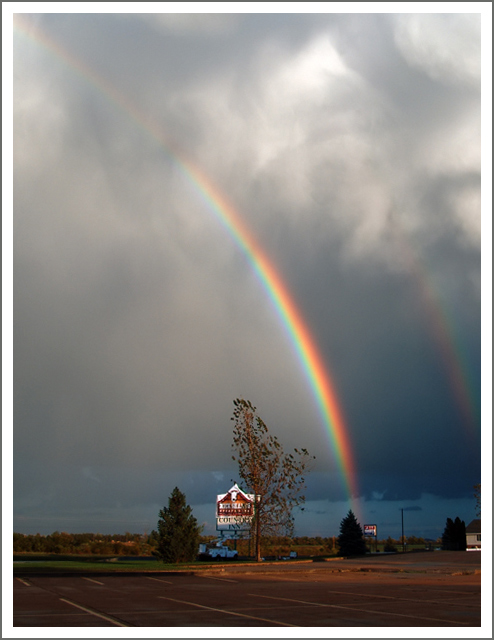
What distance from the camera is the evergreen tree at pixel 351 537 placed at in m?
84.3

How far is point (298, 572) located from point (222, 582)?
802 centimetres

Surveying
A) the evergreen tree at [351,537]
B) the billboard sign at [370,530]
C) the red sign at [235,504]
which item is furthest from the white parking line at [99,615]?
the billboard sign at [370,530]

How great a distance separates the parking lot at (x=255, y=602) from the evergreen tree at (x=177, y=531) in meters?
15.4

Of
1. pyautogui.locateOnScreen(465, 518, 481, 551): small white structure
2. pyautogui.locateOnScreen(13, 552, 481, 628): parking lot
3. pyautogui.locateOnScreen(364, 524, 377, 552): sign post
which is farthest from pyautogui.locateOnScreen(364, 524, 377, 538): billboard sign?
pyautogui.locateOnScreen(13, 552, 481, 628): parking lot

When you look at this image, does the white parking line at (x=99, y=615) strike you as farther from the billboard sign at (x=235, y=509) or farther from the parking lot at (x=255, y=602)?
the billboard sign at (x=235, y=509)

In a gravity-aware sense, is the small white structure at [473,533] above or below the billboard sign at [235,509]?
below

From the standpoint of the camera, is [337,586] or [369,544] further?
[369,544]

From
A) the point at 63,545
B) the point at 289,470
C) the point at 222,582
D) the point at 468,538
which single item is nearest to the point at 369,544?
the point at 468,538

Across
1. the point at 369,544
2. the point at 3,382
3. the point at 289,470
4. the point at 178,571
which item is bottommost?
the point at 369,544

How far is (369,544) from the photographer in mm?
115938

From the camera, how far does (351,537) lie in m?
85.2

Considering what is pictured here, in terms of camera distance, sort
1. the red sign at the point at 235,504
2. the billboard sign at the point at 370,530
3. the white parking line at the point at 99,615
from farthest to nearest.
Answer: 1. the billboard sign at the point at 370,530
2. the red sign at the point at 235,504
3. the white parking line at the point at 99,615

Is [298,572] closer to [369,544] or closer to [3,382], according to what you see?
[3,382]

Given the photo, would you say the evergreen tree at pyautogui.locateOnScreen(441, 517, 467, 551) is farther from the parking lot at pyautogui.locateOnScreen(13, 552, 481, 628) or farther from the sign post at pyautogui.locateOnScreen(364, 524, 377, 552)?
the parking lot at pyautogui.locateOnScreen(13, 552, 481, 628)
